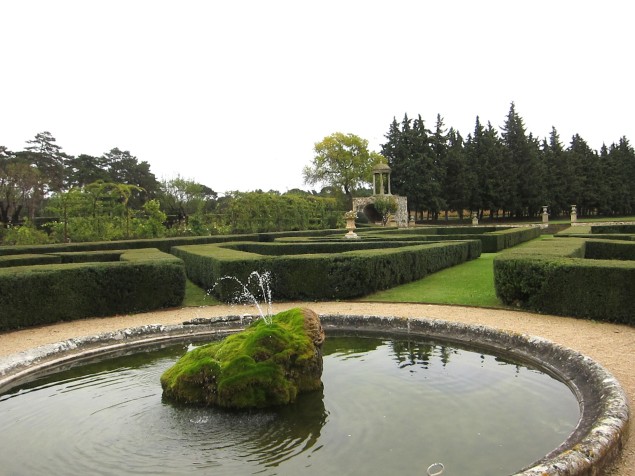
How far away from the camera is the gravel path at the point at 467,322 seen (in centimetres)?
662

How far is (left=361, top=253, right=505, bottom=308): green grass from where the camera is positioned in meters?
10.7

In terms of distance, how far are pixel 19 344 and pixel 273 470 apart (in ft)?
20.1

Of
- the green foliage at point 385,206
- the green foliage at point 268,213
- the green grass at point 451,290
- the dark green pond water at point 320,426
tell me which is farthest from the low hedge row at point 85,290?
the green foliage at point 385,206

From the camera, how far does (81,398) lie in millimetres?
5848

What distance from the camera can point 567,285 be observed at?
A: 9.06 m

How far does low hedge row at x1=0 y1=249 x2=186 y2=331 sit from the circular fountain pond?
2.87 metres

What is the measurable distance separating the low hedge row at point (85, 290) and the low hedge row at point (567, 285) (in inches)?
271

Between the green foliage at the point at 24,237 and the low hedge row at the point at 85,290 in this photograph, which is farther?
the green foliage at the point at 24,237

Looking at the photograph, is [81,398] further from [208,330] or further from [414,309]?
[414,309]

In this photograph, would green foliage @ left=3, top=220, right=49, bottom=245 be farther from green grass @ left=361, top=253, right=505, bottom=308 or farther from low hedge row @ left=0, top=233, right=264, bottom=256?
green grass @ left=361, top=253, right=505, bottom=308

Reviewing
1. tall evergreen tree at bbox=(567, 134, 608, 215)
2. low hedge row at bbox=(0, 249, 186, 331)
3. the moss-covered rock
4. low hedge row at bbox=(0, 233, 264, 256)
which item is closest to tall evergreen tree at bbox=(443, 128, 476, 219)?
tall evergreen tree at bbox=(567, 134, 608, 215)

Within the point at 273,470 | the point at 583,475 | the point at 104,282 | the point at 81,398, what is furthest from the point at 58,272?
the point at 583,475

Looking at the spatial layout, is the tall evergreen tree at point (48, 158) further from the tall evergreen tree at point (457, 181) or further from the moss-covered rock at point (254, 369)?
the moss-covered rock at point (254, 369)

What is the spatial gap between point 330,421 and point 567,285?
19.9 ft
